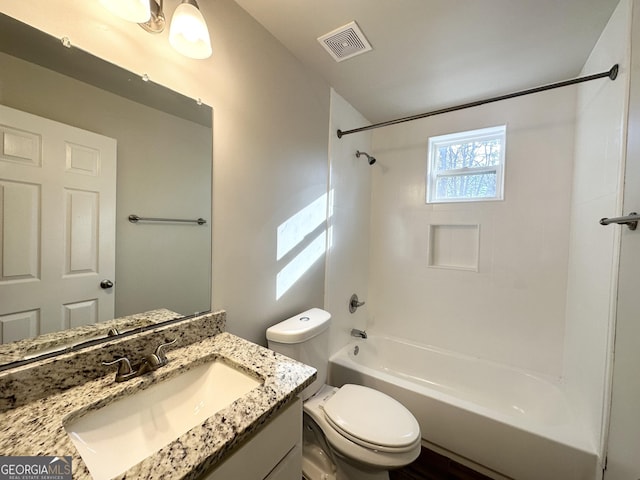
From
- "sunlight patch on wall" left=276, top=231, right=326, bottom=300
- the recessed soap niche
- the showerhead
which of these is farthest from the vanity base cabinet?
the showerhead

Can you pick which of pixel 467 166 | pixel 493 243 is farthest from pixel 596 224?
pixel 467 166

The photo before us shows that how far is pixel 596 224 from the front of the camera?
1.34m

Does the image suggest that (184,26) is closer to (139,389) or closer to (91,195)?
(91,195)

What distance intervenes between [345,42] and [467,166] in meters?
1.43

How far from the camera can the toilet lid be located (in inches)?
43.9

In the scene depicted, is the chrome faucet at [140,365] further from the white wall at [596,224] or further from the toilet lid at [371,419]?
the white wall at [596,224]

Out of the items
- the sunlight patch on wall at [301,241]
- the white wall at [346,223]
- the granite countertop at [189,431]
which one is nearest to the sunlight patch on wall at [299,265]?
the sunlight patch on wall at [301,241]

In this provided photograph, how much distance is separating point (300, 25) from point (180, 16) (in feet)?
2.26

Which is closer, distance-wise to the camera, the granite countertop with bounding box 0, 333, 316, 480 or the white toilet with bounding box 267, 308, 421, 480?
the granite countertop with bounding box 0, 333, 316, 480

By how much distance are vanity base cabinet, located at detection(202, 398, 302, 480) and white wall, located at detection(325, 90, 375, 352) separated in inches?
43.7

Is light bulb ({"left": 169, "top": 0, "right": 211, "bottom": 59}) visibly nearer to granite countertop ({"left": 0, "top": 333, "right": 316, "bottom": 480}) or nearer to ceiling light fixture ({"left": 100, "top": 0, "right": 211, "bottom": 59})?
ceiling light fixture ({"left": 100, "top": 0, "right": 211, "bottom": 59})

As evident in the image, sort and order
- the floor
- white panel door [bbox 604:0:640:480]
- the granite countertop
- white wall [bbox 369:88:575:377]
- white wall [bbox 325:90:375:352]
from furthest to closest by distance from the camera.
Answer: white wall [bbox 325:90:375:352] → white wall [bbox 369:88:575:377] → the floor → white panel door [bbox 604:0:640:480] → the granite countertop

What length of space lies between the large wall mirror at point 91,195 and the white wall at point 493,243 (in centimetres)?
178

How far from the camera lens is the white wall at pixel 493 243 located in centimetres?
177
